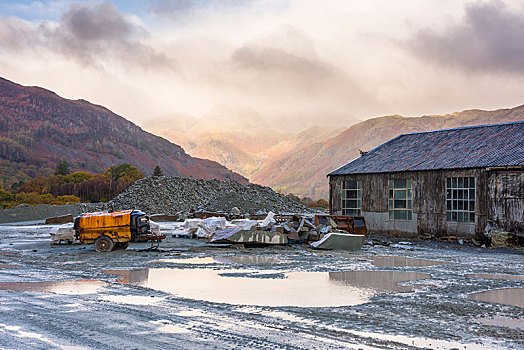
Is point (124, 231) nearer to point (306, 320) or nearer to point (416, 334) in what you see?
point (306, 320)

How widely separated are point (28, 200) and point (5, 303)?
76.6 meters

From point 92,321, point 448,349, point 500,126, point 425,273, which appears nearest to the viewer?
point 448,349

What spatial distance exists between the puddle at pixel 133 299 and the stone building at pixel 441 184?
17.5 m

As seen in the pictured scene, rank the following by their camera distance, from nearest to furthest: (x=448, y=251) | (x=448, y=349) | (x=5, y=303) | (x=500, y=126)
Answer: (x=448, y=349) < (x=5, y=303) < (x=448, y=251) < (x=500, y=126)

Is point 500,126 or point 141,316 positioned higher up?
point 500,126

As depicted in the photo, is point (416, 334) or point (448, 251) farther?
point (448, 251)

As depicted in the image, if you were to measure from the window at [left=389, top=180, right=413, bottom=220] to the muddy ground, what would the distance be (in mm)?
8924

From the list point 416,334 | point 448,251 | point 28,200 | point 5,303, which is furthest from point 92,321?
point 28,200

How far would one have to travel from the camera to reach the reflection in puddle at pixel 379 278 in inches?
446

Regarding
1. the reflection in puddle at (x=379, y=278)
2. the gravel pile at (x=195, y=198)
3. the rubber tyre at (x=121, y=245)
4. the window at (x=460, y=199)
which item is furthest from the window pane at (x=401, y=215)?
the gravel pile at (x=195, y=198)

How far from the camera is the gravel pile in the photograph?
51.0 metres

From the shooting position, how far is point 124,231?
1884 centimetres

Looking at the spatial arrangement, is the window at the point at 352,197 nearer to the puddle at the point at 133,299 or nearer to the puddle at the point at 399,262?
the puddle at the point at 399,262

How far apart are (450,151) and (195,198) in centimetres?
3851
